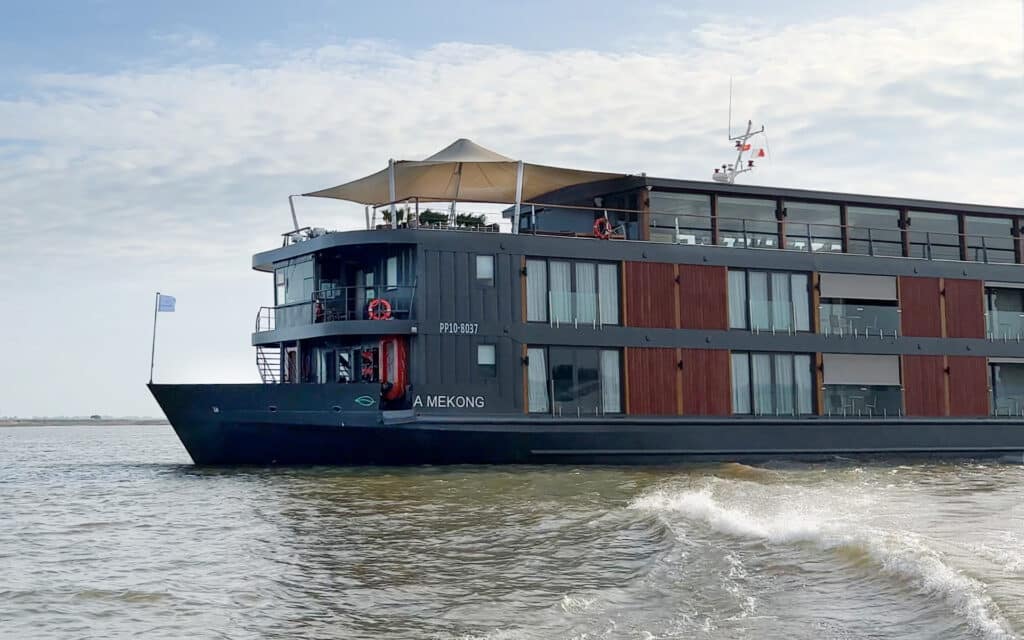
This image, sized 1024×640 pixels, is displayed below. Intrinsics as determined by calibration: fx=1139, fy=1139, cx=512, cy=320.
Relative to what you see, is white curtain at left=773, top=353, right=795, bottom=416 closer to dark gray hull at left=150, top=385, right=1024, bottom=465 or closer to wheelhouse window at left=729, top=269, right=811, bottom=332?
wheelhouse window at left=729, top=269, right=811, bottom=332

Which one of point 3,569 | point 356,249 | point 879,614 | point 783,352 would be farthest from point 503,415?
point 879,614

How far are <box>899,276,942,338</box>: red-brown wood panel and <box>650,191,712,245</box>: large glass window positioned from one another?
4.58 meters

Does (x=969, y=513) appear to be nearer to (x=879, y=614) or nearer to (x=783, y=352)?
(x=879, y=614)

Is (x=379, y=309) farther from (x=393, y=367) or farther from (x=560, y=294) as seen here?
(x=560, y=294)

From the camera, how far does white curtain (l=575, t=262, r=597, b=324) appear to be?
66.4 feet

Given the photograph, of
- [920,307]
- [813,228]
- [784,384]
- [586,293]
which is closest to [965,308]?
[920,307]

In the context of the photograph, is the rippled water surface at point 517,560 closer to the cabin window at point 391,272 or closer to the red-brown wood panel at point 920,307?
the cabin window at point 391,272

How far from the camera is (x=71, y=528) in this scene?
1278 cm

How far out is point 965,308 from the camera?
24312mm

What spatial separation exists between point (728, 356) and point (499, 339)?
16.0ft

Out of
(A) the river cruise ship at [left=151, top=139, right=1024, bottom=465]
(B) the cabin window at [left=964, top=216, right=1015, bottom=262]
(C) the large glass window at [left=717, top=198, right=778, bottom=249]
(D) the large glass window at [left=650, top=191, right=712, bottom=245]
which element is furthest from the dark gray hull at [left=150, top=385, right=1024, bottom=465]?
(B) the cabin window at [left=964, top=216, right=1015, bottom=262]

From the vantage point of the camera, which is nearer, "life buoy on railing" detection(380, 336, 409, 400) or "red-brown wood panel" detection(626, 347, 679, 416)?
"life buoy on railing" detection(380, 336, 409, 400)

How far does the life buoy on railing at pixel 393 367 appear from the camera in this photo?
18.7 meters

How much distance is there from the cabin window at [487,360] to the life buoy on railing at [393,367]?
122 centimetres
